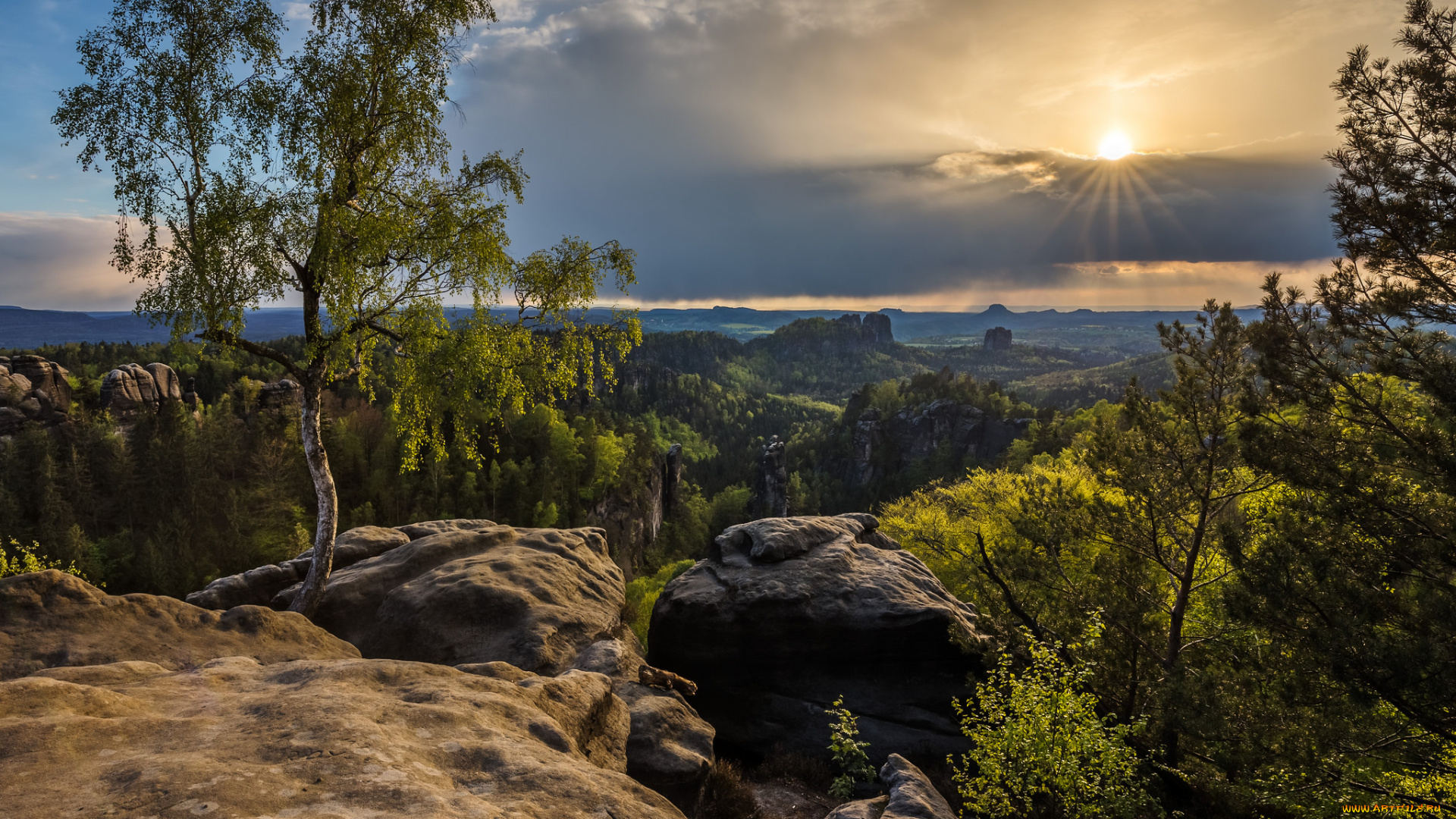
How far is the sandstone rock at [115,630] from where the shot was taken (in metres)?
9.00

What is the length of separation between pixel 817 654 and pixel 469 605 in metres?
9.84

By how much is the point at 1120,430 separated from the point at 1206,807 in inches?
342

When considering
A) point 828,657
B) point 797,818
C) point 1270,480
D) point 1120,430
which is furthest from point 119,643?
point 1270,480

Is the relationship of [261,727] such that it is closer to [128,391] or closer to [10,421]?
[10,421]

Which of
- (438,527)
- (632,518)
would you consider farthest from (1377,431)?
(632,518)

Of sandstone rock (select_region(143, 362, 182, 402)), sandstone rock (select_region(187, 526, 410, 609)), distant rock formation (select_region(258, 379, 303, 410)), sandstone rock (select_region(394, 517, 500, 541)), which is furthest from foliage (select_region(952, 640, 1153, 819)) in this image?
sandstone rock (select_region(143, 362, 182, 402))

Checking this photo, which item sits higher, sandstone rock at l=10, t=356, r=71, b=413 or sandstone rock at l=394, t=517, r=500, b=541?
sandstone rock at l=10, t=356, r=71, b=413

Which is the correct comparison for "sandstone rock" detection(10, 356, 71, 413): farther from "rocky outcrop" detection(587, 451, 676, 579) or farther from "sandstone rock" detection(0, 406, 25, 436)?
"rocky outcrop" detection(587, 451, 676, 579)

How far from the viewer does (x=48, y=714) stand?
574 cm

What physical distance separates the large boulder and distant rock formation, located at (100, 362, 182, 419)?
65.3 meters

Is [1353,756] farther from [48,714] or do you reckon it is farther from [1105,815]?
[48,714]

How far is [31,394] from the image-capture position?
2062 inches

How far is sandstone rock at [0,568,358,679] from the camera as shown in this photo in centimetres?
900

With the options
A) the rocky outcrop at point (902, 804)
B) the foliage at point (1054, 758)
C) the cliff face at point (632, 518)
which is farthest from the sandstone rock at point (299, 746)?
the cliff face at point (632, 518)
